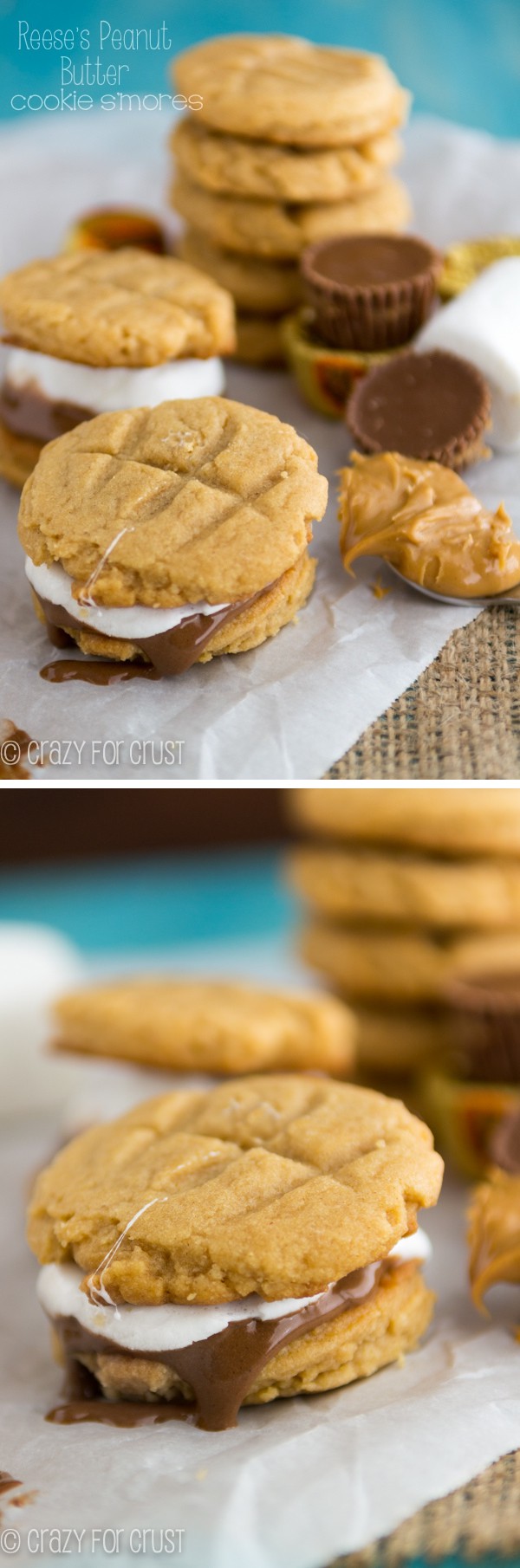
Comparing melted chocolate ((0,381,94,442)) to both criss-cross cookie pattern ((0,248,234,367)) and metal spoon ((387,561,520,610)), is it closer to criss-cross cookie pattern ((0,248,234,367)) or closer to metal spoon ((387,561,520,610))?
criss-cross cookie pattern ((0,248,234,367))

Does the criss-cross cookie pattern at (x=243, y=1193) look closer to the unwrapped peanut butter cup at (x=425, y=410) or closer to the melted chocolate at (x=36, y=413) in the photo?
the unwrapped peanut butter cup at (x=425, y=410)

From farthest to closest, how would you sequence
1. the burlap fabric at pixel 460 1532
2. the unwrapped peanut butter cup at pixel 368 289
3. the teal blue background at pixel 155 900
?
1. the teal blue background at pixel 155 900
2. the unwrapped peanut butter cup at pixel 368 289
3. the burlap fabric at pixel 460 1532

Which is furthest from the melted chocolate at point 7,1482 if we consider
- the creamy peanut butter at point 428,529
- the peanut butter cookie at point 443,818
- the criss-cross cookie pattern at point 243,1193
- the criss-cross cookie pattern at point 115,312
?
the criss-cross cookie pattern at point 115,312

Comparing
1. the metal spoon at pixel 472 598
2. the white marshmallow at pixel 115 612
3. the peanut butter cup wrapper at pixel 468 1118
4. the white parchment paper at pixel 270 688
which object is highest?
the white marshmallow at pixel 115 612

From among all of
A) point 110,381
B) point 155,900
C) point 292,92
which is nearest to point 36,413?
point 110,381

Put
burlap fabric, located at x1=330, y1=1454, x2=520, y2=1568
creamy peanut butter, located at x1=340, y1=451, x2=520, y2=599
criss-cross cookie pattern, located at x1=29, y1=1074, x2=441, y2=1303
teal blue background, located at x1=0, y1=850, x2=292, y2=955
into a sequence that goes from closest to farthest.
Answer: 1. burlap fabric, located at x1=330, y1=1454, x2=520, y2=1568
2. criss-cross cookie pattern, located at x1=29, y1=1074, x2=441, y2=1303
3. creamy peanut butter, located at x1=340, y1=451, x2=520, y2=599
4. teal blue background, located at x1=0, y1=850, x2=292, y2=955

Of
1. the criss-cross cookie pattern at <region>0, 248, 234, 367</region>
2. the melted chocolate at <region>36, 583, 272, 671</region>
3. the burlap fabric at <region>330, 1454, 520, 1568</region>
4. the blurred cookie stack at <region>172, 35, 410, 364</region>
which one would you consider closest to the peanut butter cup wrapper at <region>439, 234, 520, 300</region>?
the blurred cookie stack at <region>172, 35, 410, 364</region>

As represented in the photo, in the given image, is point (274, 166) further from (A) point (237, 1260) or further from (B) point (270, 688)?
(A) point (237, 1260)
